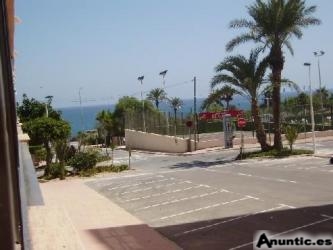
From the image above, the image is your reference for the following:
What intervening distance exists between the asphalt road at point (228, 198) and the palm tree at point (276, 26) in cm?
637

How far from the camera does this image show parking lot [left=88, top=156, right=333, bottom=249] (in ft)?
45.2

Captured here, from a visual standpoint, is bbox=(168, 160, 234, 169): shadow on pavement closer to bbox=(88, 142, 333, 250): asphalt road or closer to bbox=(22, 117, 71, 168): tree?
bbox=(88, 142, 333, 250): asphalt road

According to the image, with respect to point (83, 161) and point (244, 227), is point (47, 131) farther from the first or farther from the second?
point (244, 227)

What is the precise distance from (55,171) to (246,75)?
14113 mm

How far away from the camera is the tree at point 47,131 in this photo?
31.7 metres

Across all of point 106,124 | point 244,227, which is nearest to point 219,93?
point 244,227

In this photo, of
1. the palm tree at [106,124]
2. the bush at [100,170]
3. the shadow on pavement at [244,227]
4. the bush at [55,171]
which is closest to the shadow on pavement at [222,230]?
the shadow on pavement at [244,227]

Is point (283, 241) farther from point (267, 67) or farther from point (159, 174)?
point (267, 67)

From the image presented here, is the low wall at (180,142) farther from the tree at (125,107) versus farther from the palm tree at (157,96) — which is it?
the palm tree at (157,96)

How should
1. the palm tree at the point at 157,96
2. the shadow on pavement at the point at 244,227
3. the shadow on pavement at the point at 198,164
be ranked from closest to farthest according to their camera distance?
the shadow on pavement at the point at 244,227, the shadow on pavement at the point at 198,164, the palm tree at the point at 157,96

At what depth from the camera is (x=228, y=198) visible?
63.1 feet

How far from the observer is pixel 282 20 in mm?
34750

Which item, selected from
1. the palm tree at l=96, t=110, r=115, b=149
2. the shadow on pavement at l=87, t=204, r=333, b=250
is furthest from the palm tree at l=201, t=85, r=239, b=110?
the palm tree at l=96, t=110, r=115, b=149

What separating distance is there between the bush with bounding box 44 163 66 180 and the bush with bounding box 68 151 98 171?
1235 mm
